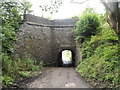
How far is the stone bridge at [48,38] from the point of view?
10641 millimetres

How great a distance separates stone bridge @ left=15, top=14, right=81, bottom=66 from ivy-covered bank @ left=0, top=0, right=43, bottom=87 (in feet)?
4.19

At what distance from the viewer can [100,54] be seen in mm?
6766

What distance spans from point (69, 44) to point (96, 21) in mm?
4298

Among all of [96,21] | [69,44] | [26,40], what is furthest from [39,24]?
[96,21]

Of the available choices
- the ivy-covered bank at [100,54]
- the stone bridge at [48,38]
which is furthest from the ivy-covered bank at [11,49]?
the ivy-covered bank at [100,54]

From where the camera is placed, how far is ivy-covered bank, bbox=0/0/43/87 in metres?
5.16

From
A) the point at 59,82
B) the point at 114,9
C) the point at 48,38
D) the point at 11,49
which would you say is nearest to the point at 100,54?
the point at 59,82

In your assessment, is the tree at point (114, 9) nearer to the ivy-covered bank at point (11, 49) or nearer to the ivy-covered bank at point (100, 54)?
the ivy-covered bank at point (100, 54)

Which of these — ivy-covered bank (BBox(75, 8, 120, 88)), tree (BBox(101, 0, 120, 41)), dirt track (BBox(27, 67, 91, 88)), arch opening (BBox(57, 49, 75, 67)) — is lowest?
arch opening (BBox(57, 49, 75, 67))

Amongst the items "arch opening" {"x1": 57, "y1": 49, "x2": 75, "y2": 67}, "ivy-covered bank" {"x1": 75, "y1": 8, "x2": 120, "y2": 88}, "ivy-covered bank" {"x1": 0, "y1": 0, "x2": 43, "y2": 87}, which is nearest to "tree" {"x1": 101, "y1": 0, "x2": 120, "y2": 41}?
"ivy-covered bank" {"x1": 75, "y1": 8, "x2": 120, "y2": 88}

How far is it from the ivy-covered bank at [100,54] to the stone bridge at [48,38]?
2379 mm

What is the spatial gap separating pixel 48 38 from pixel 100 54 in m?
7.10

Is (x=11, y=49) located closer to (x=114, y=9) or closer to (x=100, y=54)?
(x=100, y=54)

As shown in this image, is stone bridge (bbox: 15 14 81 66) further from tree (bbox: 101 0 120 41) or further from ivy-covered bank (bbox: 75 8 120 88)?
tree (bbox: 101 0 120 41)
